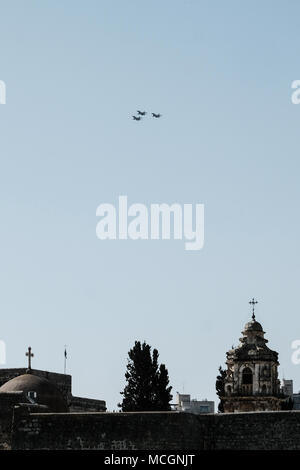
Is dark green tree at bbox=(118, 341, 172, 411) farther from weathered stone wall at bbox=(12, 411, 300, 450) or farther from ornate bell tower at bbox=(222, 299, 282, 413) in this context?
weathered stone wall at bbox=(12, 411, 300, 450)

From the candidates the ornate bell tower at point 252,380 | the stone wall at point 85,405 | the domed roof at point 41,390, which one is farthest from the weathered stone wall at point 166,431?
the ornate bell tower at point 252,380

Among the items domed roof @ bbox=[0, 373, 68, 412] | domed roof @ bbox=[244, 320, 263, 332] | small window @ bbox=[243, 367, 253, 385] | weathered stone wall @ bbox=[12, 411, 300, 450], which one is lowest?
weathered stone wall @ bbox=[12, 411, 300, 450]

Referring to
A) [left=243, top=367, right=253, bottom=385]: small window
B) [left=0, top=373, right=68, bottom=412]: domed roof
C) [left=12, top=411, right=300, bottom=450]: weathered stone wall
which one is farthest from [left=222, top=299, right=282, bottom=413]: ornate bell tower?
[left=12, top=411, right=300, bottom=450]: weathered stone wall

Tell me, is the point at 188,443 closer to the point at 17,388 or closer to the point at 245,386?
the point at 17,388

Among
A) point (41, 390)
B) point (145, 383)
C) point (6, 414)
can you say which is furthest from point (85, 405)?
→ point (6, 414)

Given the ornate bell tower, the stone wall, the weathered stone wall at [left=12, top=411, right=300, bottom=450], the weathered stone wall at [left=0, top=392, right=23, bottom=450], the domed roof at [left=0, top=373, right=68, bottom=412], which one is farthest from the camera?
the ornate bell tower
